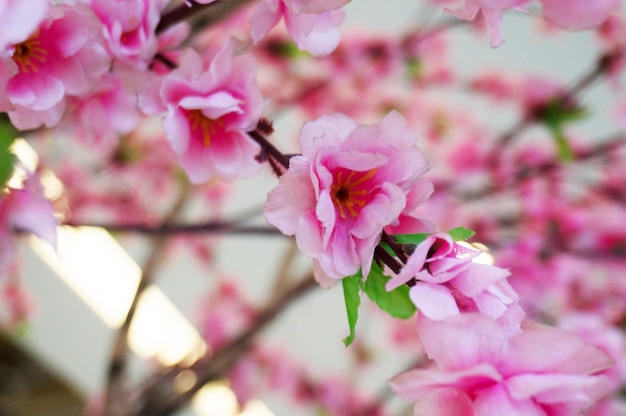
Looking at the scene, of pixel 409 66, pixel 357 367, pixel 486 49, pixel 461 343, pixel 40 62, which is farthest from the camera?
pixel 486 49

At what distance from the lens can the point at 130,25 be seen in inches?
14.3

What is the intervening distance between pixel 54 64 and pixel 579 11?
29 cm

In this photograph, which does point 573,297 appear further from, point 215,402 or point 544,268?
point 215,402

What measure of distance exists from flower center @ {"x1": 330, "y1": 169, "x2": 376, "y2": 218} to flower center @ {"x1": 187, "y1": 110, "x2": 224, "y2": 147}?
0.38ft

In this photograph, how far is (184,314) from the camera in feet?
8.98

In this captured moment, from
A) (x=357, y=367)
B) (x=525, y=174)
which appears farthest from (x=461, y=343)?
(x=357, y=367)

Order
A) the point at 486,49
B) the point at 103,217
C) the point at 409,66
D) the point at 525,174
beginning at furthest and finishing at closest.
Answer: the point at 486,49
the point at 103,217
the point at 409,66
the point at 525,174

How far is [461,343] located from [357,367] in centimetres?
176

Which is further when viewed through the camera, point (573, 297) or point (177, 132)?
point (573, 297)

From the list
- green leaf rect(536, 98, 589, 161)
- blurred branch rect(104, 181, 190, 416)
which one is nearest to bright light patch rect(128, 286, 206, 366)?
blurred branch rect(104, 181, 190, 416)

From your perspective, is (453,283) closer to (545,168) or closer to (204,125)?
(204,125)

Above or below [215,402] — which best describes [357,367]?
above

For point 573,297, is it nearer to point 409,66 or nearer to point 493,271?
point 409,66

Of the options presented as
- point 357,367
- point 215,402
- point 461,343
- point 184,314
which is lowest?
point 215,402
